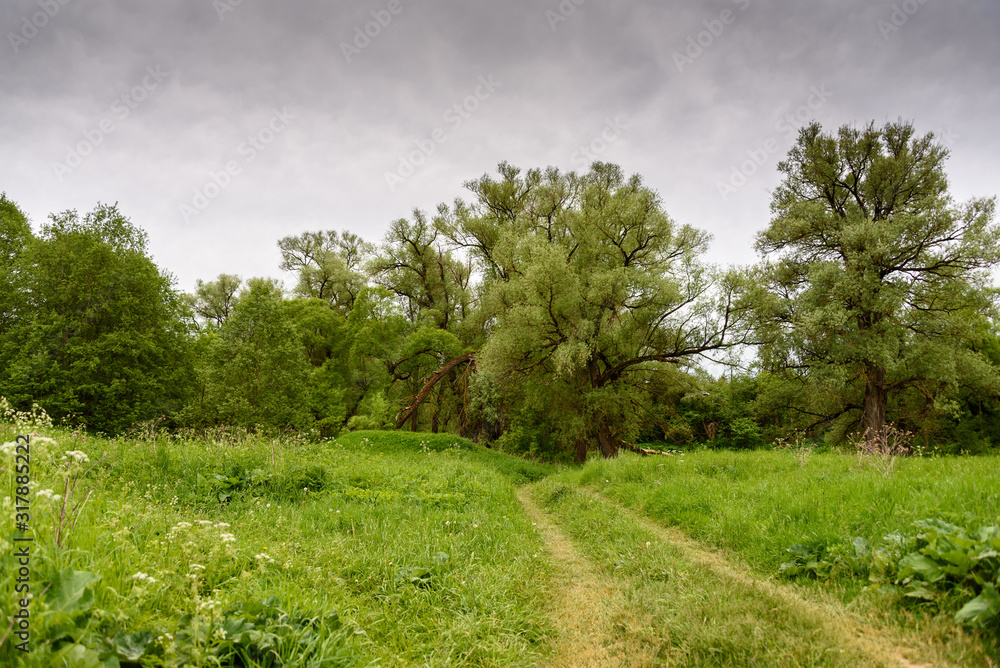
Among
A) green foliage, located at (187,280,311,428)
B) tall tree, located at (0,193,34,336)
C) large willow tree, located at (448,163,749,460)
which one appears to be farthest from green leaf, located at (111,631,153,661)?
tall tree, located at (0,193,34,336)

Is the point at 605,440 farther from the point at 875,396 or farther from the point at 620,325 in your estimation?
the point at 875,396

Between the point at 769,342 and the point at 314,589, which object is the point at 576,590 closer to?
the point at 314,589

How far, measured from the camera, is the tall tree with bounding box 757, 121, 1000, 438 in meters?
16.5

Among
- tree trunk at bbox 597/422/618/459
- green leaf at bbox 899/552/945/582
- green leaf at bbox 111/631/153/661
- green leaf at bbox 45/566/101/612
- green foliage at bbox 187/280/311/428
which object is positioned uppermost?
green foliage at bbox 187/280/311/428

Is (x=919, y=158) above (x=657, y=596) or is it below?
above

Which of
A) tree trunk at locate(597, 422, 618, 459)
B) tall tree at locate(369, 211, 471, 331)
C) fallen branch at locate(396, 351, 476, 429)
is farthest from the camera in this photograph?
tall tree at locate(369, 211, 471, 331)

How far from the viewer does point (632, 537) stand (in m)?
6.68

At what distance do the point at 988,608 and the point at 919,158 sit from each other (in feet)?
77.5

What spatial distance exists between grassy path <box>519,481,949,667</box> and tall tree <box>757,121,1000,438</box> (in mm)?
14341

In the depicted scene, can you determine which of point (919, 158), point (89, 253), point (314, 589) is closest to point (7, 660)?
point (314, 589)

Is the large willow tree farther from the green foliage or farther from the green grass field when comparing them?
the green foliage

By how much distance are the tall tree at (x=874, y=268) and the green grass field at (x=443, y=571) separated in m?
11.5

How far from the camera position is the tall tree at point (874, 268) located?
1652 cm

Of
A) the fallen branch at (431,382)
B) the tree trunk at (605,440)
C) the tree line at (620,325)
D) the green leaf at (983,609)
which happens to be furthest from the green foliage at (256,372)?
the green leaf at (983,609)
